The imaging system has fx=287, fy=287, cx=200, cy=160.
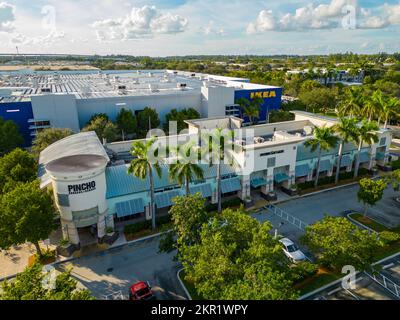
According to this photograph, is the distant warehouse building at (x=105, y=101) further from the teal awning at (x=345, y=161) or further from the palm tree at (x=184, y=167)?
the palm tree at (x=184, y=167)

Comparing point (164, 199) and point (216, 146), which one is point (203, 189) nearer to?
point (164, 199)

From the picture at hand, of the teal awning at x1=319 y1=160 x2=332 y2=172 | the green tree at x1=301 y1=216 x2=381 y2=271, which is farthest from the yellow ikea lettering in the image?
the green tree at x1=301 y1=216 x2=381 y2=271

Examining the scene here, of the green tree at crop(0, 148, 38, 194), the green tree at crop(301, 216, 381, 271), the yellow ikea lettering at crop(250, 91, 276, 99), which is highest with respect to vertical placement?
the yellow ikea lettering at crop(250, 91, 276, 99)

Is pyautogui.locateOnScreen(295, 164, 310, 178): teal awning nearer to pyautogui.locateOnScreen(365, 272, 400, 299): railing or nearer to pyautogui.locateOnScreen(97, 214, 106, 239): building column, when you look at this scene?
pyautogui.locateOnScreen(365, 272, 400, 299): railing

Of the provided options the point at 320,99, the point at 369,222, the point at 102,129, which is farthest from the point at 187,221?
the point at 320,99

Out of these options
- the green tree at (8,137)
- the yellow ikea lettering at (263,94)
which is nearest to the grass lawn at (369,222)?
the yellow ikea lettering at (263,94)
